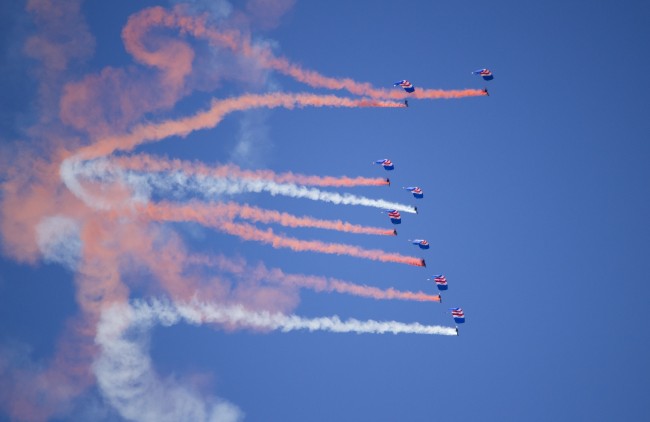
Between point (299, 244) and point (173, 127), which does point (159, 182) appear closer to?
point (173, 127)

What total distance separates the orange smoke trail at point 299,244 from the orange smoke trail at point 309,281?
6.43 ft

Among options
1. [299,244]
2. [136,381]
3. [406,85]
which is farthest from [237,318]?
[406,85]

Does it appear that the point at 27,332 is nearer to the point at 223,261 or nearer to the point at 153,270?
the point at 153,270

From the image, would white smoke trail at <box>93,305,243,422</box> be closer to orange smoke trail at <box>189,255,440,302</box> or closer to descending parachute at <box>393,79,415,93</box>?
orange smoke trail at <box>189,255,440,302</box>

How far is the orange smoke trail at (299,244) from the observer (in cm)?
5538

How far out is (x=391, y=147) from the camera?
5217 inches

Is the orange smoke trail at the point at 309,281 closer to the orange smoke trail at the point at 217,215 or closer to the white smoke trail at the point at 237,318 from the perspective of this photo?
the white smoke trail at the point at 237,318

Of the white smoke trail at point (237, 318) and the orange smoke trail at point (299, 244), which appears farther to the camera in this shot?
the white smoke trail at point (237, 318)

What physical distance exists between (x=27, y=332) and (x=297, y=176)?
2726cm

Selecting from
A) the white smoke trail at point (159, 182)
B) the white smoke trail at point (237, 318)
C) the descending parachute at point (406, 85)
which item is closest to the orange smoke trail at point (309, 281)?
the white smoke trail at point (237, 318)

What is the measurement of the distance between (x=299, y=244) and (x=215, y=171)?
6.79 metres

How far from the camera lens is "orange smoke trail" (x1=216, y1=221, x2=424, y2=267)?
5538 cm

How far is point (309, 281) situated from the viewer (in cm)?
5728

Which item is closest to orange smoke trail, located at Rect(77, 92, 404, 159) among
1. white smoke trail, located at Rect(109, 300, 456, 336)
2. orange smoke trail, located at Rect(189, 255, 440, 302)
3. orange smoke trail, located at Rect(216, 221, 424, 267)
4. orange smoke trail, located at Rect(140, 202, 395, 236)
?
orange smoke trail, located at Rect(140, 202, 395, 236)
